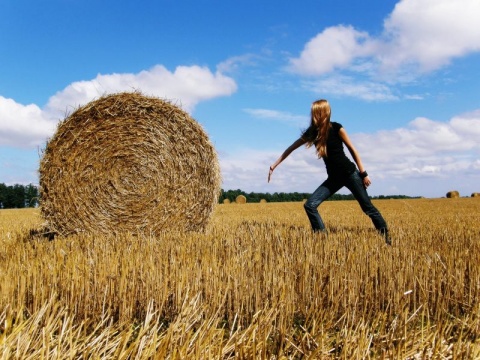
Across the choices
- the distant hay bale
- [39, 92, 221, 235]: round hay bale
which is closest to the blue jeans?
[39, 92, 221, 235]: round hay bale

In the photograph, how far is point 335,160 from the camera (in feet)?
19.5

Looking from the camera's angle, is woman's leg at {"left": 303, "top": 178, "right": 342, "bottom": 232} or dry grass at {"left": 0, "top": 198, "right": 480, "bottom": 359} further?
woman's leg at {"left": 303, "top": 178, "right": 342, "bottom": 232}

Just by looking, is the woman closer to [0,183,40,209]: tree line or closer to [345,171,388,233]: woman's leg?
[345,171,388,233]: woman's leg

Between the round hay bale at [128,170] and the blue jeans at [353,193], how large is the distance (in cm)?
157

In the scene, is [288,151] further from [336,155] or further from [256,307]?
[256,307]

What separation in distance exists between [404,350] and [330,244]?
2384mm

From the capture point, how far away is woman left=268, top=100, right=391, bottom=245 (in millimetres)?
5860

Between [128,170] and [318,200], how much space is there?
282 centimetres

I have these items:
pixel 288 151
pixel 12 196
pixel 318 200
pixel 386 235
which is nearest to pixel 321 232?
pixel 318 200

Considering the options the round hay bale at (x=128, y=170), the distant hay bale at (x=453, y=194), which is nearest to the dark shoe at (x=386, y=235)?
the round hay bale at (x=128, y=170)

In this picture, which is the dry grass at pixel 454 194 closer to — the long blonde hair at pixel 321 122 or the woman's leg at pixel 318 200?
the woman's leg at pixel 318 200

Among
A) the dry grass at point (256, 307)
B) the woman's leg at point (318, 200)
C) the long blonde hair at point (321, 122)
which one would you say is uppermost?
the long blonde hair at point (321, 122)

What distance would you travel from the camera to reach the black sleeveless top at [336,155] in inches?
233

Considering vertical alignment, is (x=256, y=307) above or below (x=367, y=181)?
below
